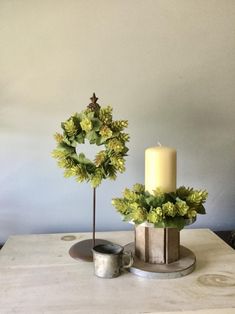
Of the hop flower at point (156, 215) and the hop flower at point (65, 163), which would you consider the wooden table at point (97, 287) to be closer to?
the hop flower at point (156, 215)

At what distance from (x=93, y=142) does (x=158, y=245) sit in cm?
31

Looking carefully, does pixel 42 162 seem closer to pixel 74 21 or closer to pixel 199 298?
pixel 74 21

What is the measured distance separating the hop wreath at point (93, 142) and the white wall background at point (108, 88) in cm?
31

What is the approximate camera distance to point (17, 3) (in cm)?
110

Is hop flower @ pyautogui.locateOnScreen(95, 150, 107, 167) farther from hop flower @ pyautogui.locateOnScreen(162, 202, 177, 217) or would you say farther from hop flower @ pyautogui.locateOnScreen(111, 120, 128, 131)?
hop flower @ pyautogui.locateOnScreen(162, 202, 177, 217)

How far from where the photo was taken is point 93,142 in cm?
85

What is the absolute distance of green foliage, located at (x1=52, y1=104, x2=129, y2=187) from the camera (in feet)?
2.75

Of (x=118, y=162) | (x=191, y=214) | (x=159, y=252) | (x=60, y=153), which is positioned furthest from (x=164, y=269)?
(x=60, y=153)

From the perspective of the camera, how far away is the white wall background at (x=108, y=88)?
1.12 meters

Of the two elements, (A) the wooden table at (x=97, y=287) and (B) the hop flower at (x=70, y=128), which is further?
(B) the hop flower at (x=70, y=128)

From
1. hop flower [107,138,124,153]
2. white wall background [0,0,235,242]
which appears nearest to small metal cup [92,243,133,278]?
hop flower [107,138,124,153]

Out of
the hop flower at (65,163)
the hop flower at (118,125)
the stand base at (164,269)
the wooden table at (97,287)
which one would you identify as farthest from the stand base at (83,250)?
the hop flower at (118,125)

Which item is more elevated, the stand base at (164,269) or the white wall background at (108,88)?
the white wall background at (108,88)

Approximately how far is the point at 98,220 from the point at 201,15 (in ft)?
2.66
